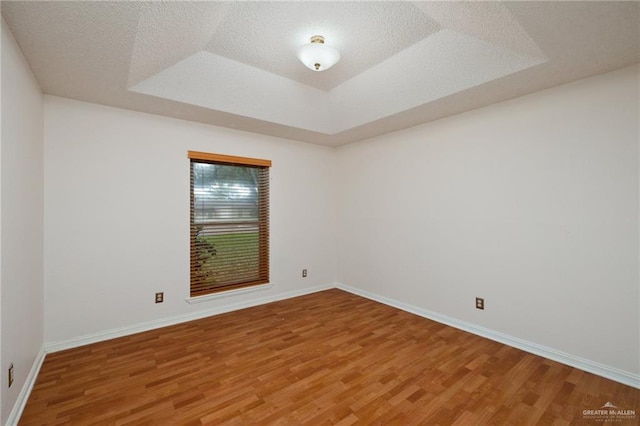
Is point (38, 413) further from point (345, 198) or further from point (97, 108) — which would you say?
point (345, 198)

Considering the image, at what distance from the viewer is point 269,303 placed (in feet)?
13.5

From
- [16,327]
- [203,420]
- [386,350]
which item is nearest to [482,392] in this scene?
[386,350]

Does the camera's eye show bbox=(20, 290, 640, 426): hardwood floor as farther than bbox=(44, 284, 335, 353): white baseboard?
No

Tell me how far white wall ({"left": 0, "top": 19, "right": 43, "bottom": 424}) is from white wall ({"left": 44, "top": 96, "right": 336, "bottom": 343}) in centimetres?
20

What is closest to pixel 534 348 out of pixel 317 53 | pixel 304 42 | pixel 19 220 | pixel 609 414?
pixel 609 414

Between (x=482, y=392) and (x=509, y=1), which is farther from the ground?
(x=509, y=1)

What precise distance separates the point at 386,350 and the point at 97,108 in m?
3.71

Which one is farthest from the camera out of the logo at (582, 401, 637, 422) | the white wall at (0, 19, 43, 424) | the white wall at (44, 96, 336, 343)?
the white wall at (44, 96, 336, 343)

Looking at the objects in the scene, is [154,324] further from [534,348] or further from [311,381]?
[534,348]

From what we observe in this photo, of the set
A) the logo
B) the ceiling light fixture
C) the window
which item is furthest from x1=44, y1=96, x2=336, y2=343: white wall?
the logo

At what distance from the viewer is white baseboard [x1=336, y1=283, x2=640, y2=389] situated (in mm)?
2262

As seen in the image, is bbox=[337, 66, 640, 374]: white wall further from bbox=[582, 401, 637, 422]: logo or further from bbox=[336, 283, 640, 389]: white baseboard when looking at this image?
bbox=[582, 401, 637, 422]: logo

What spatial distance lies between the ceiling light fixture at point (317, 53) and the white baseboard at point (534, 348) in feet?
9.89

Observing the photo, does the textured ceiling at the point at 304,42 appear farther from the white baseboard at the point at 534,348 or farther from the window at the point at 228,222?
the white baseboard at the point at 534,348
